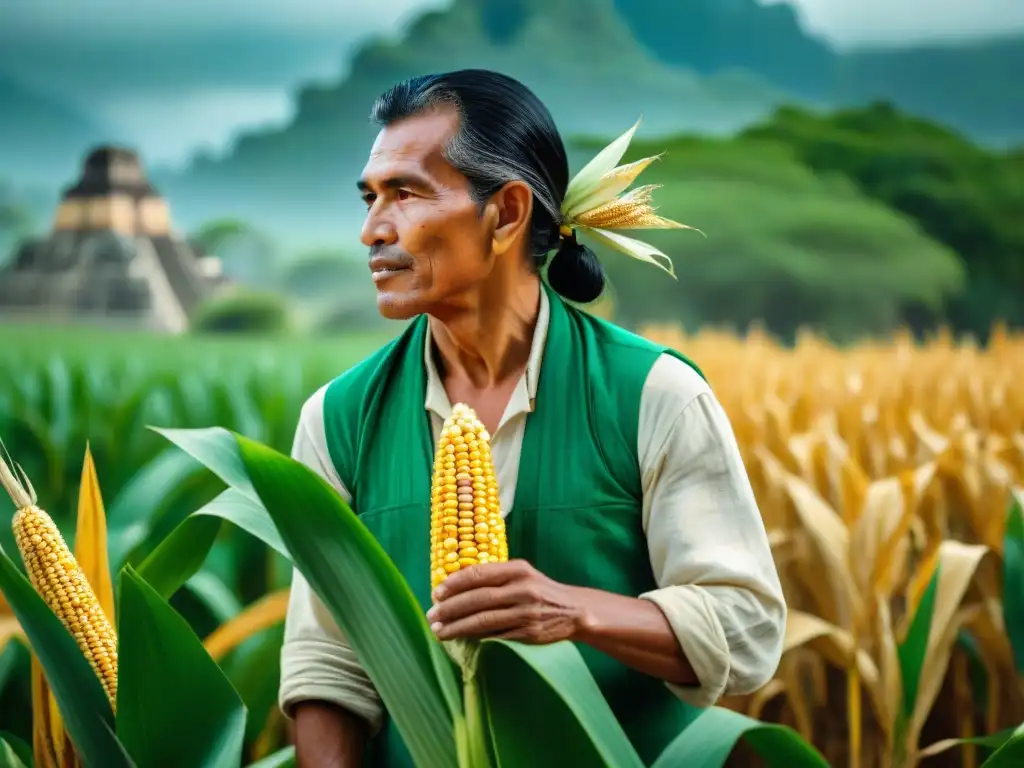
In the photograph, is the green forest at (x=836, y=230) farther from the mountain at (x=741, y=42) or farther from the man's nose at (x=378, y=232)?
the man's nose at (x=378, y=232)

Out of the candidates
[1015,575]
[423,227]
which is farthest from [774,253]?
[423,227]

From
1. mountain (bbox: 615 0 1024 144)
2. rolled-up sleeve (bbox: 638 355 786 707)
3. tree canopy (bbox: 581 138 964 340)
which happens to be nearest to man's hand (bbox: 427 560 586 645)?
rolled-up sleeve (bbox: 638 355 786 707)

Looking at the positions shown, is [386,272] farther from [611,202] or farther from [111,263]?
[111,263]

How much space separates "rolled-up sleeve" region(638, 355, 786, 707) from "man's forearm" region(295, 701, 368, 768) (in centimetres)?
27

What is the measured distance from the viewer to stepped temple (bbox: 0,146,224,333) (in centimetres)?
548

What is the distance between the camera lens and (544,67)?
9398mm

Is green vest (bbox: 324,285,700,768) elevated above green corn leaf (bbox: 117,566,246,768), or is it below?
above

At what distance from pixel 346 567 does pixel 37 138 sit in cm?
591

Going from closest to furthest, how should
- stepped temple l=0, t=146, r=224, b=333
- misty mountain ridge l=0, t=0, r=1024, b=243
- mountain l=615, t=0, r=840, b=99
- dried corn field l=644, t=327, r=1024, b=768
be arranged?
dried corn field l=644, t=327, r=1024, b=768 → stepped temple l=0, t=146, r=224, b=333 → misty mountain ridge l=0, t=0, r=1024, b=243 → mountain l=615, t=0, r=840, b=99

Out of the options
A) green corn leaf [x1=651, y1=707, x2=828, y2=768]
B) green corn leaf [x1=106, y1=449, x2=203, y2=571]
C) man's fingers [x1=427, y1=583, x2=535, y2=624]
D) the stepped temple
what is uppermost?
the stepped temple

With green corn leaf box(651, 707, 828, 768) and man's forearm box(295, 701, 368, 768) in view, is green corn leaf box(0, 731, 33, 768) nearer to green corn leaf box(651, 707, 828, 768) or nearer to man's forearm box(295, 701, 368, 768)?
man's forearm box(295, 701, 368, 768)

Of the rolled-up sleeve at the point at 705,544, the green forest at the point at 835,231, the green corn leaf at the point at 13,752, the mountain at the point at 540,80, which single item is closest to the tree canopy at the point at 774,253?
the green forest at the point at 835,231

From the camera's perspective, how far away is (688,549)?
3.05 feet

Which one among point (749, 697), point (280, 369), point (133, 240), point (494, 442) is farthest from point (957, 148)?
point (494, 442)
